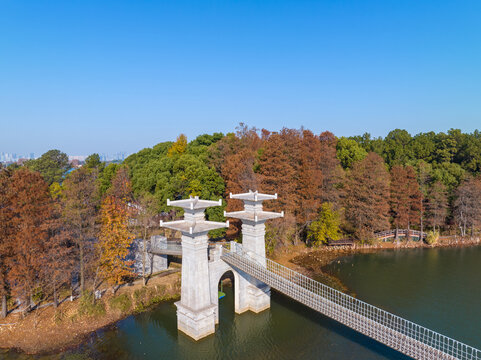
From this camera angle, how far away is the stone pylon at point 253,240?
66.1 feet

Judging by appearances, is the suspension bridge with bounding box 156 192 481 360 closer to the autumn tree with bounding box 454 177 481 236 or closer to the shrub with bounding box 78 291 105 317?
the shrub with bounding box 78 291 105 317

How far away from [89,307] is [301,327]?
1384 cm

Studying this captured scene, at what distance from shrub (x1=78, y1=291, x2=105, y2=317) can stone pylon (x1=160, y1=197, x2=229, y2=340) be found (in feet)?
19.9

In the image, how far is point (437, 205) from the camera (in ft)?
125

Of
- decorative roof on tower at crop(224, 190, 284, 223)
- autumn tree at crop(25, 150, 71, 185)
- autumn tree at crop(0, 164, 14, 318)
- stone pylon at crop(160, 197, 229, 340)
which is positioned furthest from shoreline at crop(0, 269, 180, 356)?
autumn tree at crop(25, 150, 71, 185)

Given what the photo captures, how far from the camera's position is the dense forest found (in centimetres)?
1877

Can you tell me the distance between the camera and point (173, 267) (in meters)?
27.5

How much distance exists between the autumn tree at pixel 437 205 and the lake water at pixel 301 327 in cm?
1103

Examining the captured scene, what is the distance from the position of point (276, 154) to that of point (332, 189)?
1038cm

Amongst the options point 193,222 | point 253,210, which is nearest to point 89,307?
point 193,222

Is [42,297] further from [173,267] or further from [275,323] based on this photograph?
[275,323]

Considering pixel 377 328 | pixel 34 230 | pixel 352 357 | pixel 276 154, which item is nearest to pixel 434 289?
pixel 352 357

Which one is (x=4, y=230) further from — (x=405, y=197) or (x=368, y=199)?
Answer: (x=405, y=197)

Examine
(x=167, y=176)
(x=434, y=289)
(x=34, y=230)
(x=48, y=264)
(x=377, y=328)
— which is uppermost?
(x=167, y=176)
